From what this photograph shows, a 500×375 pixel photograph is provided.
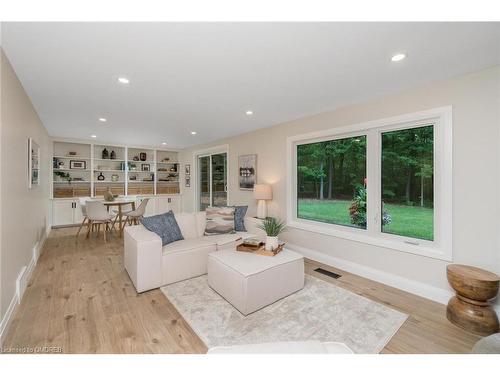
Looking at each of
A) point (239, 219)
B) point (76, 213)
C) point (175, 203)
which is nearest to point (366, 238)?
point (239, 219)

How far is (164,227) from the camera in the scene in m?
2.89

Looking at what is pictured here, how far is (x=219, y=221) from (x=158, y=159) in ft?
16.4

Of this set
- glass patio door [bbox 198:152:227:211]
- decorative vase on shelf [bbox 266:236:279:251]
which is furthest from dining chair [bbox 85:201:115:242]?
decorative vase on shelf [bbox 266:236:279:251]

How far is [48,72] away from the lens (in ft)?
6.82

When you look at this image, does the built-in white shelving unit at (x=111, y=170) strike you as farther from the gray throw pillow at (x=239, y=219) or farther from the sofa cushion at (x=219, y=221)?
the gray throw pillow at (x=239, y=219)

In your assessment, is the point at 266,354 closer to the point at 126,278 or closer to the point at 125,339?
the point at 125,339

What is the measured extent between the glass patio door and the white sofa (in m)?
2.52

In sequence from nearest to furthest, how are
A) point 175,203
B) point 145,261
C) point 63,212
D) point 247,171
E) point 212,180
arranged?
point 145,261, point 247,171, point 63,212, point 212,180, point 175,203

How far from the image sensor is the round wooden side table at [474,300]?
1.75 meters

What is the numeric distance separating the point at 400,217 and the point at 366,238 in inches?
18.8

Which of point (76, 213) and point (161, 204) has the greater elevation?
point (161, 204)

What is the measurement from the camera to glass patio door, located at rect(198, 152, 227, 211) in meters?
5.68

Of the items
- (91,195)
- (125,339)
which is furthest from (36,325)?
(91,195)

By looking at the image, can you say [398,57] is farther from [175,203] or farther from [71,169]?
[71,169]
